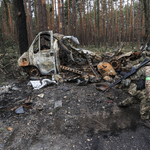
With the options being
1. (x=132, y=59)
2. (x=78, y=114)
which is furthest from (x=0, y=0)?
(x=78, y=114)

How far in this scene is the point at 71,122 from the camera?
9.97 feet

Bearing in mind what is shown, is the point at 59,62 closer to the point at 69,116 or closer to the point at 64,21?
the point at 69,116

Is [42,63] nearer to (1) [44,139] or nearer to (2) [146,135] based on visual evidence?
(1) [44,139]

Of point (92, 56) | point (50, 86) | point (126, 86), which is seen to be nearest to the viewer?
point (126, 86)

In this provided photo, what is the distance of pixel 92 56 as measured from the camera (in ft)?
19.5

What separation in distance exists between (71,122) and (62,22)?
999 centimetres

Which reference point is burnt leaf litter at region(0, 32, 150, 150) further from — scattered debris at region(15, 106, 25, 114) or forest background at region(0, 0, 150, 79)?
forest background at region(0, 0, 150, 79)

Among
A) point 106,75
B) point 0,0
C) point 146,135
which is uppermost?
point 0,0

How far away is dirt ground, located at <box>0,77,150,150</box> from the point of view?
244cm

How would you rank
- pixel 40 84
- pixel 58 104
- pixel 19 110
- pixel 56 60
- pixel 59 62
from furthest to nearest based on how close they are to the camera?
pixel 59 62
pixel 56 60
pixel 40 84
pixel 58 104
pixel 19 110

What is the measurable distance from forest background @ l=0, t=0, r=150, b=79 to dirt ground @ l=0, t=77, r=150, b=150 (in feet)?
12.6

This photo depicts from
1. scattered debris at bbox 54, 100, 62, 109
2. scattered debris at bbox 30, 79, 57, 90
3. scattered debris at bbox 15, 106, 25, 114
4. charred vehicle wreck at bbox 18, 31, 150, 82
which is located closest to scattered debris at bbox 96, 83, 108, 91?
charred vehicle wreck at bbox 18, 31, 150, 82

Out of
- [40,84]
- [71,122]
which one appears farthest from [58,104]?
[40,84]

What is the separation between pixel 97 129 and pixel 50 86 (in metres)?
2.66
